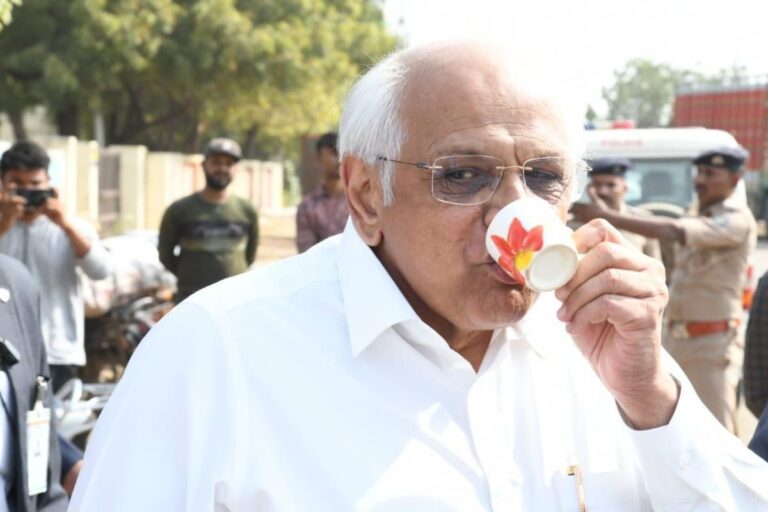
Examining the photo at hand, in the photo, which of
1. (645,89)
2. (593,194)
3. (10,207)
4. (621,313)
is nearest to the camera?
(621,313)

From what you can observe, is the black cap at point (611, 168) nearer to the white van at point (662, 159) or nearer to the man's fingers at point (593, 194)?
the man's fingers at point (593, 194)

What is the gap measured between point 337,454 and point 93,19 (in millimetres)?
21315

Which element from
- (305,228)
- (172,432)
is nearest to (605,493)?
(172,432)

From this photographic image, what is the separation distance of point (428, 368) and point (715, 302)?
474cm

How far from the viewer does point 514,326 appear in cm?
185

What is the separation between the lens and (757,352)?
374cm

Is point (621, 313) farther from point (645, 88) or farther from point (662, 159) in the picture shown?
point (645, 88)

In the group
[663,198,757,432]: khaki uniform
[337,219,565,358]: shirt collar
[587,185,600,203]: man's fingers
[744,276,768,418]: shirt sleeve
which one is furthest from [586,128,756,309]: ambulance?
[337,219,565,358]: shirt collar

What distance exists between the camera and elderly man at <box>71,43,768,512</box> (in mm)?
1583

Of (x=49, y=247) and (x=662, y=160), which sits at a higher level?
(x=662, y=160)

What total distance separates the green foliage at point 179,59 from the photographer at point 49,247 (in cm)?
1388

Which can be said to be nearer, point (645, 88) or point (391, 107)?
point (391, 107)

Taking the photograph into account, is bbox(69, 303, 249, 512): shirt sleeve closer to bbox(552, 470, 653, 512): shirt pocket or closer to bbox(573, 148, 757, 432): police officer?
bbox(552, 470, 653, 512): shirt pocket

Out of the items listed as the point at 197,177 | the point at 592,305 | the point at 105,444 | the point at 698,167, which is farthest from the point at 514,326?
the point at 197,177
